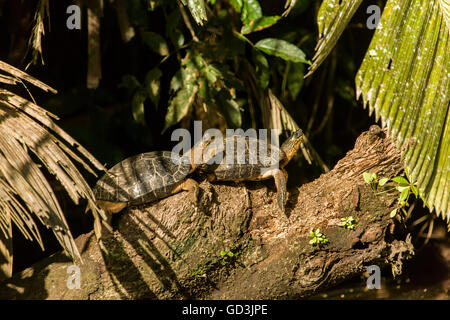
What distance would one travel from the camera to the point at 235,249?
7.41 feet

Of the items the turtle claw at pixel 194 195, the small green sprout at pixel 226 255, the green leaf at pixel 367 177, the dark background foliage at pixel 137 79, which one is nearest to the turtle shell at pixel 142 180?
the turtle claw at pixel 194 195

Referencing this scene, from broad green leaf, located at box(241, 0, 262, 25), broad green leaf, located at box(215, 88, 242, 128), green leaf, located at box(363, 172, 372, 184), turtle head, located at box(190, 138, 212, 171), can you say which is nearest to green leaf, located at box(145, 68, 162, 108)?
broad green leaf, located at box(215, 88, 242, 128)

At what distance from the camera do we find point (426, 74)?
1.82 m

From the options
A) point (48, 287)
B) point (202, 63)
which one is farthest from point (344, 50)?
point (48, 287)

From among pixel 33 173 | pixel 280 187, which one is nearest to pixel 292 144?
pixel 280 187

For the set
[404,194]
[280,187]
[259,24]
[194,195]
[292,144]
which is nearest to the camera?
[404,194]

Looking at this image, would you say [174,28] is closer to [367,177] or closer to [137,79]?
[137,79]

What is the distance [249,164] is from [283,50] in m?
0.84

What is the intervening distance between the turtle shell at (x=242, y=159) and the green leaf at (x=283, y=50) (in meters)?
0.59

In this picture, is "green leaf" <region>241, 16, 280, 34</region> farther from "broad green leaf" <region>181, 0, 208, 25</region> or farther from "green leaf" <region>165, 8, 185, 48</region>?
"broad green leaf" <region>181, 0, 208, 25</region>

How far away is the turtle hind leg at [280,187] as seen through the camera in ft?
7.63

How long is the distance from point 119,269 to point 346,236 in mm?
1151

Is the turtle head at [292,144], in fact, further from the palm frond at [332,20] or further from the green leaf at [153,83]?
the green leaf at [153,83]
